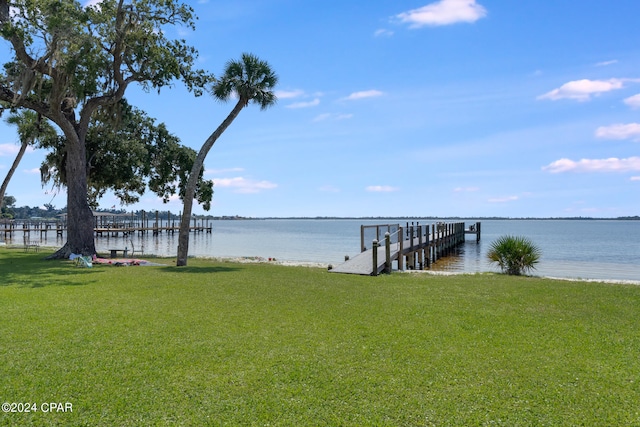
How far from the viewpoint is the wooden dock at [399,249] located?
1517 centimetres

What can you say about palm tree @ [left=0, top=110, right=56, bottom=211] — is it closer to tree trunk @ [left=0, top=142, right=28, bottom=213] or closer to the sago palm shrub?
tree trunk @ [left=0, top=142, right=28, bottom=213]

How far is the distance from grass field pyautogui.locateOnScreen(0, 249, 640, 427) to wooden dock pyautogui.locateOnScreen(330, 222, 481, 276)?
5.64 meters

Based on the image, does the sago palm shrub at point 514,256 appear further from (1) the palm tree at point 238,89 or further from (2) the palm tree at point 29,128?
(2) the palm tree at point 29,128

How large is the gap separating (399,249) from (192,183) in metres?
8.53

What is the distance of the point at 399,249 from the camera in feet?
58.7

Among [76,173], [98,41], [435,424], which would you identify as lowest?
[435,424]

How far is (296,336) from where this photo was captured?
618 centimetres

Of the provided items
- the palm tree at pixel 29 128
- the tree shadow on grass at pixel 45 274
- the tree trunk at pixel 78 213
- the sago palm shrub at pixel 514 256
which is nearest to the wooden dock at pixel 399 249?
the sago palm shrub at pixel 514 256

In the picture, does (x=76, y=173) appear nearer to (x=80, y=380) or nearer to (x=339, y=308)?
(x=339, y=308)

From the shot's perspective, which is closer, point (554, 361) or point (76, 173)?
point (554, 361)

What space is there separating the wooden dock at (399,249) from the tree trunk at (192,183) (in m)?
5.54

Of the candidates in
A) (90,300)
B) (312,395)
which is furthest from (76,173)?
(312,395)

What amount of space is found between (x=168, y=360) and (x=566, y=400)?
4.21 m

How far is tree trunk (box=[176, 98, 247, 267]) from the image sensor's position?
15953mm
